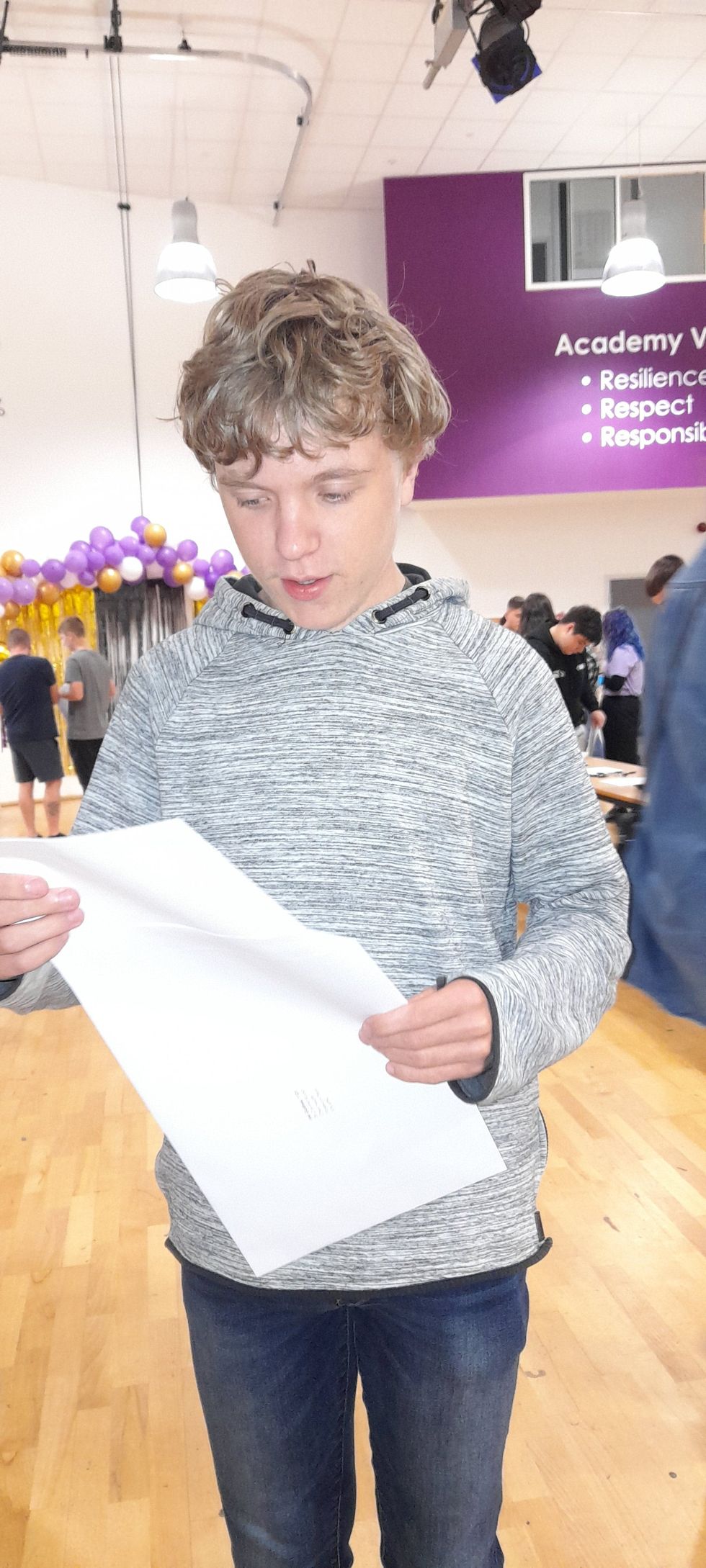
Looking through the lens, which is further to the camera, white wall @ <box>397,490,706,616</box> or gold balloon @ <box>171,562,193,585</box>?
white wall @ <box>397,490,706,616</box>

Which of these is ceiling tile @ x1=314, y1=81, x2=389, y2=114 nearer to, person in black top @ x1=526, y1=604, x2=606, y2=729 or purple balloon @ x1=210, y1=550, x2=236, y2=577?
purple balloon @ x1=210, y1=550, x2=236, y2=577

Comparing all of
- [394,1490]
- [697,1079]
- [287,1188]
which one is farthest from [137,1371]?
[697,1079]

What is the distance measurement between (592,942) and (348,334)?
1.82ft

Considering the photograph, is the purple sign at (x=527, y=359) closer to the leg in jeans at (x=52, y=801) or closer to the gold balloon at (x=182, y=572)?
the gold balloon at (x=182, y=572)

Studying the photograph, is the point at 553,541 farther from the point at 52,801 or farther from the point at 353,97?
the point at 52,801

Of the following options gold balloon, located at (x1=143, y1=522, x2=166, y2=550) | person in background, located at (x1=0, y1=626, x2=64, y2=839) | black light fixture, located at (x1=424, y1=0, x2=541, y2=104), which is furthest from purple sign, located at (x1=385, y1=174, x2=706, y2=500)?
black light fixture, located at (x1=424, y1=0, x2=541, y2=104)

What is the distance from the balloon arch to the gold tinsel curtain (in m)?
0.07

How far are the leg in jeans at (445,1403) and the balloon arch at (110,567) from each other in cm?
918

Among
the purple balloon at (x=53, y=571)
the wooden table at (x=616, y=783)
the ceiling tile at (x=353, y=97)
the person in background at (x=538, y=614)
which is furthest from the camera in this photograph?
the purple balloon at (x=53, y=571)

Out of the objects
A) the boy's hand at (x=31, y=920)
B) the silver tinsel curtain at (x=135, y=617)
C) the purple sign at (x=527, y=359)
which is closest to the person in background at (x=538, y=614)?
the purple sign at (x=527, y=359)

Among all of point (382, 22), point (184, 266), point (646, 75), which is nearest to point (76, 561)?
point (184, 266)

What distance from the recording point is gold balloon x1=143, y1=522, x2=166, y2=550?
9.91 metres

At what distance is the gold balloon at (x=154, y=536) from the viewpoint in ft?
32.5

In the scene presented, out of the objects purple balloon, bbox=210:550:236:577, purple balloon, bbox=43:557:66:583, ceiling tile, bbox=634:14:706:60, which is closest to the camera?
ceiling tile, bbox=634:14:706:60
